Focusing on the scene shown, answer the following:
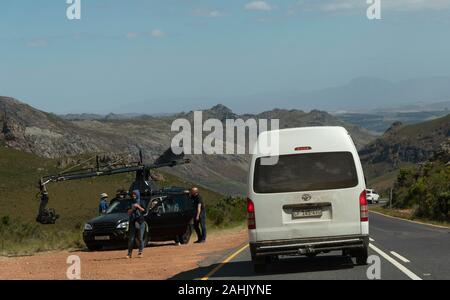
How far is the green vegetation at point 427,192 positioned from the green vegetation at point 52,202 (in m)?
10.6

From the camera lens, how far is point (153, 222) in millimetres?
25172

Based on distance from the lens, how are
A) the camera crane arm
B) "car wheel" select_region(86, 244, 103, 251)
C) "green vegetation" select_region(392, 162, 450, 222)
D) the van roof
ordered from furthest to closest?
"green vegetation" select_region(392, 162, 450, 222)
"car wheel" select_region(86, 244, 103, 251)
the camera crane arm
the van roof

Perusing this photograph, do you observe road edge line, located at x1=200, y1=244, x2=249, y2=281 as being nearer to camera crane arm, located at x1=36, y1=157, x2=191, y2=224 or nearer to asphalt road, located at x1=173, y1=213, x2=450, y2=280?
asphalt road, located at x1=173, y1=213, x2=450, y2=280

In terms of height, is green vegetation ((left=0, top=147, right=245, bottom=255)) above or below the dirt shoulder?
below

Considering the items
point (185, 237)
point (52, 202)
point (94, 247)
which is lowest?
Answer: point (52, 202)

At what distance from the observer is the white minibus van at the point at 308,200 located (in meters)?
14.3

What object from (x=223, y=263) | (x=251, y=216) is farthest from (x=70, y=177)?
(x=251, y=216)

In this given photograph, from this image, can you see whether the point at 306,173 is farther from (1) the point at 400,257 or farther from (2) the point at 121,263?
(2) the point at 121,263

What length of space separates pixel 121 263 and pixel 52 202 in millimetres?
65885

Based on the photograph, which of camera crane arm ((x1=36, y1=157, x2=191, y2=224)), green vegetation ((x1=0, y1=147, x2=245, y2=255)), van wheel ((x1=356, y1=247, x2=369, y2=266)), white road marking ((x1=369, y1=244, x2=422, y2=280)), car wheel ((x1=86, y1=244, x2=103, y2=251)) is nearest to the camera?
white road marking ((x1=369, y1=244, x2=422, y2=280))

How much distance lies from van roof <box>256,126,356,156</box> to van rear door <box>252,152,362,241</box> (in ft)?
0.34

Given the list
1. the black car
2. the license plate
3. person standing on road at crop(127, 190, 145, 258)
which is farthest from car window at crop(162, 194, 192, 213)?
the license plate

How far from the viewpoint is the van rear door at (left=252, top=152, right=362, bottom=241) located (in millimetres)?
14289
